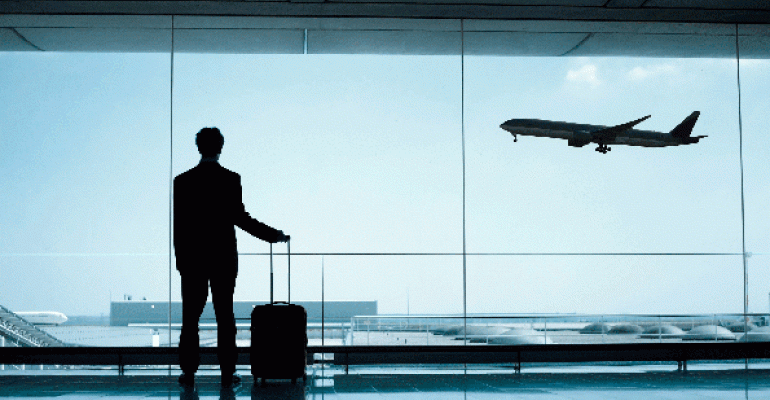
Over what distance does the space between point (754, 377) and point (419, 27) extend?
2.56 meters

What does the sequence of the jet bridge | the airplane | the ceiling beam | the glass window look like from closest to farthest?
the ceiling beam, the airplane, the jet bridge, the glass window

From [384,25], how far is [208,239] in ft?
6.84

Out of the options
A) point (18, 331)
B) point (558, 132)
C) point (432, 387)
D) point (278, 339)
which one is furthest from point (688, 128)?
point (18, 331)

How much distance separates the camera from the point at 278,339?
2641 millimetres

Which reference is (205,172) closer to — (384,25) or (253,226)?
(253,226)

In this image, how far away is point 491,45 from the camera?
456 centimetres

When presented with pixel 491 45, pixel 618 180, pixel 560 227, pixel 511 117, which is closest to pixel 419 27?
pixel 491 45

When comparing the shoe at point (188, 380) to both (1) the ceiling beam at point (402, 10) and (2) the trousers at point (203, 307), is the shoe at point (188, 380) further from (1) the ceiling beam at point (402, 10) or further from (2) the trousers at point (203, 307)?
(1) the ceiling beam at point (402, 10)

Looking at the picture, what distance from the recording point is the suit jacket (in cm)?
254

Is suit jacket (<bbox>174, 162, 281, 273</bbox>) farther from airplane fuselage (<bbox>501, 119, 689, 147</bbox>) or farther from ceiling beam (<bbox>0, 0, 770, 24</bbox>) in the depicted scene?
airplane fuselage (<bbox>501, 119, 689, 147</bbox>)

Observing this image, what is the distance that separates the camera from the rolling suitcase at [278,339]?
265 centimetres

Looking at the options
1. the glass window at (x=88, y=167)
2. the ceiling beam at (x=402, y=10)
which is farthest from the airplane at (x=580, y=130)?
the glass window at (x=88, y=167)

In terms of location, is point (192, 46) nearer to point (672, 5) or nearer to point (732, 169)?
point (672, 5)

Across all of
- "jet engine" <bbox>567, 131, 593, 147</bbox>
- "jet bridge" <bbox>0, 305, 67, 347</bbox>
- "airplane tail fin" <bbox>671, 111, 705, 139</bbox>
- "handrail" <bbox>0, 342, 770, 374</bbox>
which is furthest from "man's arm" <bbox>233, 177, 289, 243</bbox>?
"jet bridge" <bbox>0, 305, 67, 347</bbox>
